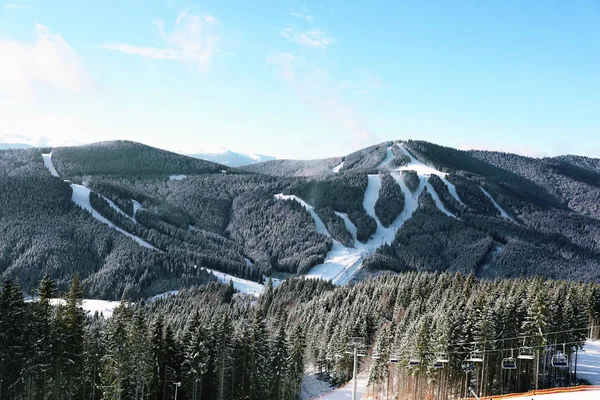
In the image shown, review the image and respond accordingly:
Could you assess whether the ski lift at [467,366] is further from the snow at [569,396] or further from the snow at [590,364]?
the snow at [590,364]

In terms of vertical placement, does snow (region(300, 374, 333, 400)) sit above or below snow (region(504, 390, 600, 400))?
below

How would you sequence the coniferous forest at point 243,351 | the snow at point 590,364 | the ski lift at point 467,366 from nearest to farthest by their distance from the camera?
the coniferous forest at point 243,351, the ski lift at point 467,366, the snow at point 590,364

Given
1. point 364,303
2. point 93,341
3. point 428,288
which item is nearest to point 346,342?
point 364,303

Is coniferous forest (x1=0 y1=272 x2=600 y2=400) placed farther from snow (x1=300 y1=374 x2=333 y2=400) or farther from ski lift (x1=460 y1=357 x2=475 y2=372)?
snow (x1=300 y1=374 x2=333 y2=400)

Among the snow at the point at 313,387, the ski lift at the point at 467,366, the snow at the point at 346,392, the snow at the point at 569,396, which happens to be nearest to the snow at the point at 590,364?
the ski lift at the point at 467,366

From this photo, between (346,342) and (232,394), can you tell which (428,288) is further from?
(232,394)

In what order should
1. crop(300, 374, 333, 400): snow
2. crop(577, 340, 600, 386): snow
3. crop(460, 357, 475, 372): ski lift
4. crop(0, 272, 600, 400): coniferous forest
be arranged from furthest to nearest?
crop(300, 374, 333, 400): snow → crop(577, 340, 600, 386): snow → crop(460, 357, 475, 372): ski lift → crop(0, 272, 600, 400): coniferous forest

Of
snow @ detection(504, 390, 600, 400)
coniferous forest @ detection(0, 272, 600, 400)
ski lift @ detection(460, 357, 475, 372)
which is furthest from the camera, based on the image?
ski lift @ detection(460, 357, 475, 372)

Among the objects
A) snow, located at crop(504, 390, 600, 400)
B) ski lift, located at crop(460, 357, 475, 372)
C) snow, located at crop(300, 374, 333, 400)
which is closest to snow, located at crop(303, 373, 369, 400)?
snow, located at crop(300, 374, 333, 400)

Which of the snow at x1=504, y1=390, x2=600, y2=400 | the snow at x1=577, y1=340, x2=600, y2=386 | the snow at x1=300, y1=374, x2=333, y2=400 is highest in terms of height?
the snow at x1=504, y1=390, x2=600, y2=400
